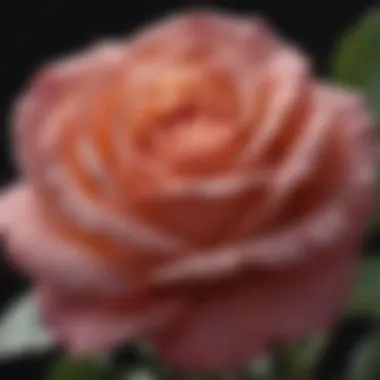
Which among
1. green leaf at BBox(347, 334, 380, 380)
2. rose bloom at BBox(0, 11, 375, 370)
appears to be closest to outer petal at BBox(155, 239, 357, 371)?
rose bloom at BBox(0, 11, 375, 370)

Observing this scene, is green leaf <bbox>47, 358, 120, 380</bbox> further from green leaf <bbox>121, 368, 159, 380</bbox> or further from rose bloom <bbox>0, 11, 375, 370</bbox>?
rose bloom <bbox>0, 11, 375, 370</bbox>

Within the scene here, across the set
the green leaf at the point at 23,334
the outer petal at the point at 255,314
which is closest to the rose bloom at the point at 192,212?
the outer petal at the point at 255,314

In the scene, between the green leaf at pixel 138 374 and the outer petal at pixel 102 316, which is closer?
the outer petal at pixel 102 316

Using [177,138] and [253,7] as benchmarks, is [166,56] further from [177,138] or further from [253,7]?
[253,7]

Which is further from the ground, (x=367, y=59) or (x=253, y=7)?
(x=253, y=7)

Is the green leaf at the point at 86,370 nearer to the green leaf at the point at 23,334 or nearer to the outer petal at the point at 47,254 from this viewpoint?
the green leaf at the point at 23,334

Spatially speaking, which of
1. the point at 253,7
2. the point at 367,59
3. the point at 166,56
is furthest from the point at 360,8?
the point at 166,56

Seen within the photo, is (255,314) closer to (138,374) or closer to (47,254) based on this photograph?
(47,254)
